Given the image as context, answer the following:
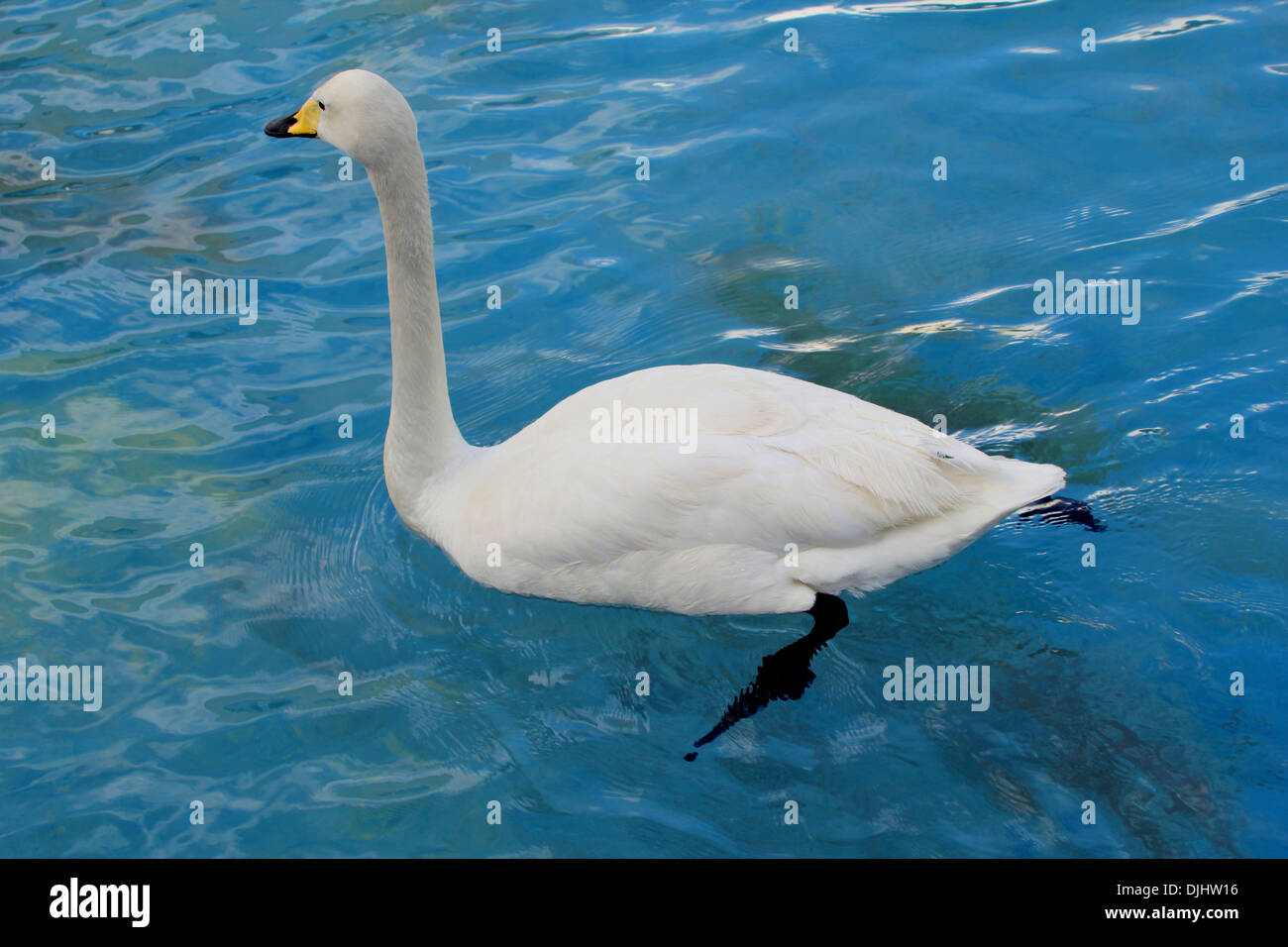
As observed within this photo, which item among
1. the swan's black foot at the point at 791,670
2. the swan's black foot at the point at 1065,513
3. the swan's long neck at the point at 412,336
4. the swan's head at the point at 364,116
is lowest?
the swan's black foot at the point at 791,670

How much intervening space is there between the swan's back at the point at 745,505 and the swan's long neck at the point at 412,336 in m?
0.51

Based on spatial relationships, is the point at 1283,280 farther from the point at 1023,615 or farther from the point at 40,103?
the point at 40,103

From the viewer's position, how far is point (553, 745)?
4668mm

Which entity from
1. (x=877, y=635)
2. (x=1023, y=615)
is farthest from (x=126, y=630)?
(x=1023, y=615)

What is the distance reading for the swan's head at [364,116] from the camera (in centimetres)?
463

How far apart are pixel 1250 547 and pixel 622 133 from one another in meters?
5.24

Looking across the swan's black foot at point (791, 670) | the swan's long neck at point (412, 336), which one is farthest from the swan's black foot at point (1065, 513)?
the swan's long neck at point (412, 336)

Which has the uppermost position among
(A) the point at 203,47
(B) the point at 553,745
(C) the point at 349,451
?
(A) the point at 203,47

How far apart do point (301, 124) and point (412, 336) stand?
0.94 m

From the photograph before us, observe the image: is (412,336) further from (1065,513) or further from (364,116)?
(1065,513)

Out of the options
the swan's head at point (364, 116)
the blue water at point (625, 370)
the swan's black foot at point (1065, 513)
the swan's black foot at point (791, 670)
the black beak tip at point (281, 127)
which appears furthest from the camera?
the swan's black foot at point (1065, 513)

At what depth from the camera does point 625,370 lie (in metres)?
6.72

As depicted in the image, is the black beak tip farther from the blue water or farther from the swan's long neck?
the blue water

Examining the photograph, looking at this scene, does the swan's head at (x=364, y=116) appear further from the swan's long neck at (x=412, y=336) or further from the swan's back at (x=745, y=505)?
the swan's back at (x=745, y=505)
